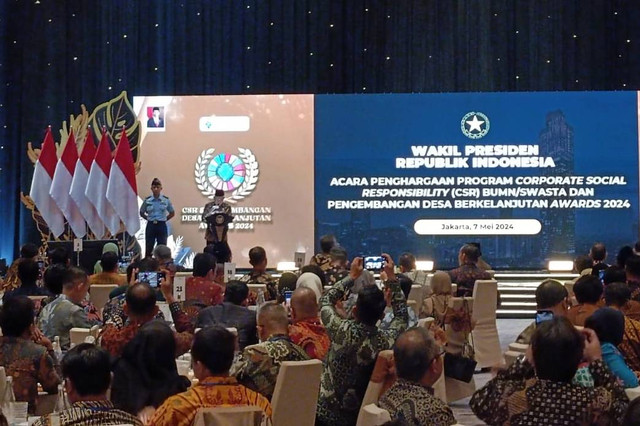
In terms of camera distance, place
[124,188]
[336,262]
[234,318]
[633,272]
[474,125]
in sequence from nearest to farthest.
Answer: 1. [234,318]
2. [633,272]
3. [336,262]
4. [124,188]
5. [474,125]

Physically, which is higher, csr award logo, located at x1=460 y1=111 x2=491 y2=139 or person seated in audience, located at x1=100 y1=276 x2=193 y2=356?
csr award logo, located at x1=460 y1=111 x2=491 y2=139

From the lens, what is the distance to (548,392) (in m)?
3.08

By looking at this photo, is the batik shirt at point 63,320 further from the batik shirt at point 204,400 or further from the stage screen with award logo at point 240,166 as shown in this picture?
the stage screen with award logo at point 240,166

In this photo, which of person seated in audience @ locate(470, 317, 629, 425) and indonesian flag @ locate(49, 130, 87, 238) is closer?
person seated in audience @ locate(470, 317, 629, 425)

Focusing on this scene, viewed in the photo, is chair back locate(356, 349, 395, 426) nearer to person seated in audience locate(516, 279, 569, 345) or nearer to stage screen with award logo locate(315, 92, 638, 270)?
person seated in audience locate(516, 279, 569, 345)

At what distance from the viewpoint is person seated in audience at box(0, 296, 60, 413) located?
4816mm

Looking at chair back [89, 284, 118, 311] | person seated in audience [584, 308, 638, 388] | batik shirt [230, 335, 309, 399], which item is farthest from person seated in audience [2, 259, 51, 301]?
person seated in audience [584, 308, 638, 388]

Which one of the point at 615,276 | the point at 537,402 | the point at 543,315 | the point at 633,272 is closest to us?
the point at 537,402

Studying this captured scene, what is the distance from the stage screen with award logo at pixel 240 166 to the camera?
14797 mm

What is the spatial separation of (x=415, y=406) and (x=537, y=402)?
1.58 ft

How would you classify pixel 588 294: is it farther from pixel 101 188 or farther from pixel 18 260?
pixel 101 188

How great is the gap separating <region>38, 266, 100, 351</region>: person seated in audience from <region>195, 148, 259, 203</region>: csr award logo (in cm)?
834

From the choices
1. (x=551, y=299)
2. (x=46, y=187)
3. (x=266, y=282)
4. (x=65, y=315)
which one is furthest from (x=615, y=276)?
(x=46, y=187)

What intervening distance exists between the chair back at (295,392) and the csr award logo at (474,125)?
34.3ft
